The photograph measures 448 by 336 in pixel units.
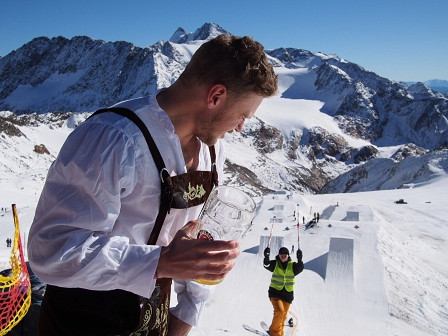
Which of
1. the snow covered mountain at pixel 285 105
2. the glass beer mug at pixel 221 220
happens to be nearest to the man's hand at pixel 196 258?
the glass beer mug at pixel 221 220

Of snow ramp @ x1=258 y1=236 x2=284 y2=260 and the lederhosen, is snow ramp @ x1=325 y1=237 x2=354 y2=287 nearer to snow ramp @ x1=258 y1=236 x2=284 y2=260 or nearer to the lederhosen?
snow ramp @ x1=258 y1=236 x2=284 y2=260

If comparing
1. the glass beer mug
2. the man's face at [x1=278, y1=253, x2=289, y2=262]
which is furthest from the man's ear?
the man's face at [x1=278, y1=253, x2=289, y2=262]

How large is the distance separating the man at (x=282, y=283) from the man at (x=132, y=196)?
592cm

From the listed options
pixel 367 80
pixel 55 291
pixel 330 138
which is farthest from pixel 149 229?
pixel 367 80

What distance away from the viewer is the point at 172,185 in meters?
1.99

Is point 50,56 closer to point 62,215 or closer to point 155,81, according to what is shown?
point 155,81

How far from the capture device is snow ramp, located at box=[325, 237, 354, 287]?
37.8ft

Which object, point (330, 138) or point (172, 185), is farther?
point (330, 138)

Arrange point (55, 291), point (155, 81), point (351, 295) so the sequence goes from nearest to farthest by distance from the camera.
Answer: point (55, 291) < point (351, 295) < point (155, 81)

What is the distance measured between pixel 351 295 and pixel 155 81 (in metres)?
136

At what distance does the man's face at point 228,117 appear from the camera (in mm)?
2107

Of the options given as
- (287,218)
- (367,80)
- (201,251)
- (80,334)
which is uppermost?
(367,80)

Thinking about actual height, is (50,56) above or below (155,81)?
above

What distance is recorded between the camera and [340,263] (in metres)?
12.0
